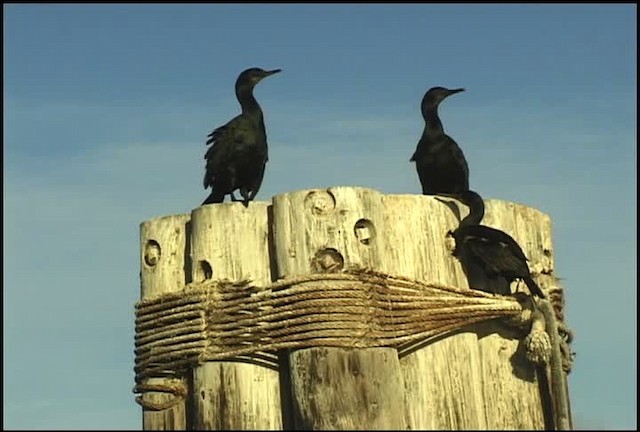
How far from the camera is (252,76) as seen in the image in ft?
34.4

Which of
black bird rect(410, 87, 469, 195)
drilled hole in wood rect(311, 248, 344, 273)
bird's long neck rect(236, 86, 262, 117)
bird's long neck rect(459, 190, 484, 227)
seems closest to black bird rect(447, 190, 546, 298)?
bird's long neck rect(459, 190, 484, 227)

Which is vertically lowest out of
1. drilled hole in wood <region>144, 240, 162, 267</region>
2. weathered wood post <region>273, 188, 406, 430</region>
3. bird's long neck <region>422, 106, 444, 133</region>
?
weathered wood post <region>273, 188, 406, 430</region>

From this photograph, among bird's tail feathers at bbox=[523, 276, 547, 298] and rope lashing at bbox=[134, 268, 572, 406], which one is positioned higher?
bird's tail feathers at bbox=[523, 276, 547, 298]

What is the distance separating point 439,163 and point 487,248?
6.81 feet

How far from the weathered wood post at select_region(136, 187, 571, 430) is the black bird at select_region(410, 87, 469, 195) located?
1665mm

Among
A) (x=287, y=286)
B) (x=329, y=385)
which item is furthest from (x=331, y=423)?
(x=287, y=286)

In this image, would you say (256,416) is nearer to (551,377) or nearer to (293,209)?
(293,209)

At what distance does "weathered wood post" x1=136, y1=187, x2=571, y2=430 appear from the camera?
7066mm

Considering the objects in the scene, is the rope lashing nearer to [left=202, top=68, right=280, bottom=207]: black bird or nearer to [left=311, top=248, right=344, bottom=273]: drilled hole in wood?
[left=311, top=248, right=344, bottom=273]: drilled hole in wood

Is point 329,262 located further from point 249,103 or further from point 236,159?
point 249,103

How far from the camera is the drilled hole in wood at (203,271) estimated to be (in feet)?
24.8

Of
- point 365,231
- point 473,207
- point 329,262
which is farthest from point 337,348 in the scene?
point 473,207

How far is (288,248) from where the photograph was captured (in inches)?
290

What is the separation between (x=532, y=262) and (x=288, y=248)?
63.1 inches
